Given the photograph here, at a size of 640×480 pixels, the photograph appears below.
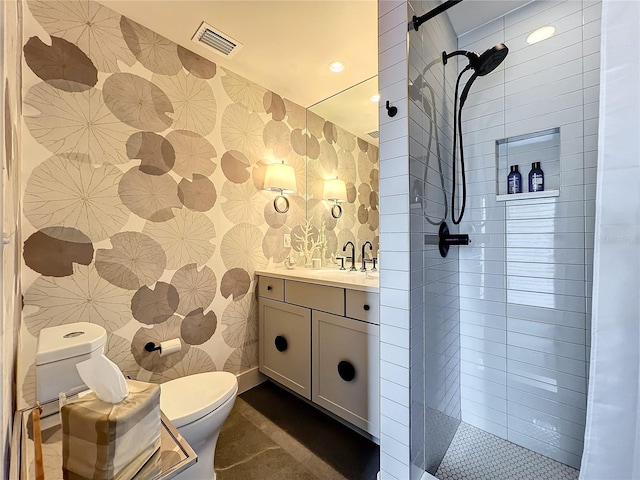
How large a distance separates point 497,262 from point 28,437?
206 cm

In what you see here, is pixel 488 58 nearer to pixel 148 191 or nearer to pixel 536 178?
pixel 536 178

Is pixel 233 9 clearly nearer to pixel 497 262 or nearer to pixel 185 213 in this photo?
pixel 185 213

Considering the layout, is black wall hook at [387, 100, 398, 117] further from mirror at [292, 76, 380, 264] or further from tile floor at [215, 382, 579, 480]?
tile floor at [215, 382, 579, 480]

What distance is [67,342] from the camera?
1.07 metres

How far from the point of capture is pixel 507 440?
1.62m

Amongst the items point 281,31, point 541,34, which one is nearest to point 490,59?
point 541,34

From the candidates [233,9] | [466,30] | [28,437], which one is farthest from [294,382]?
[466,30]

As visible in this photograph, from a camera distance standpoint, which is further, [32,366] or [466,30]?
[466,30]

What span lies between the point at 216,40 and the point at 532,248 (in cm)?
230

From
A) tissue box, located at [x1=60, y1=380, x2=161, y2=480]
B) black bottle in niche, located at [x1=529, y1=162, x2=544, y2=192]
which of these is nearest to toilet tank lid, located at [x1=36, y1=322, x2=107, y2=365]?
tissue box, located at [x1=60, y1=380, x2=161, y2=480]

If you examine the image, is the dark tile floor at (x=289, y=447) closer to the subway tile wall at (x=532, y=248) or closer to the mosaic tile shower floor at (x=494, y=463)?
the mosaic tile shower floor at (x=494, y=463)

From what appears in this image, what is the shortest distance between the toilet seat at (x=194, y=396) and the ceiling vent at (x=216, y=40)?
6.75ft

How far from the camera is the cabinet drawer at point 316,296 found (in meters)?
1.69

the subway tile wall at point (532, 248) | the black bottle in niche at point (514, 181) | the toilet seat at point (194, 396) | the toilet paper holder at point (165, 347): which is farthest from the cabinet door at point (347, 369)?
the black bottle in niche at point (514, 181)
